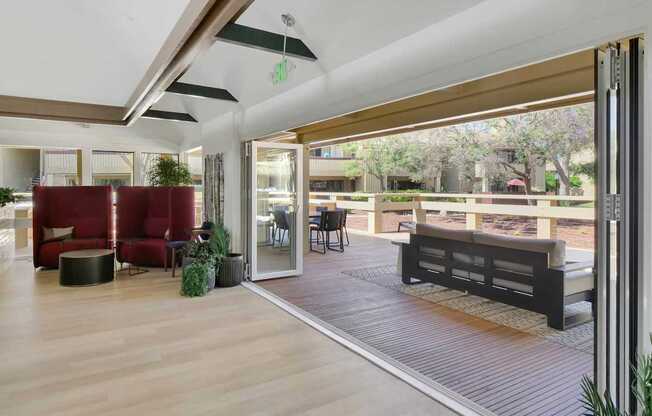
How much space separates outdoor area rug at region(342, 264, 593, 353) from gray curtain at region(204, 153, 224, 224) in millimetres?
2307

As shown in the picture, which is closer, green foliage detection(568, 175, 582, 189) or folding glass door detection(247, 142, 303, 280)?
folding glass door detection(247, 142, 303, 280)

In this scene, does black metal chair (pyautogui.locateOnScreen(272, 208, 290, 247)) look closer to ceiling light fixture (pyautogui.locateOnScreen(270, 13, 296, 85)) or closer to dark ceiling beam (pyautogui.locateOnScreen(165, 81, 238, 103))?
dark ceiling beam (pyautogui.locateOnScreen(165, 81, 238, 103))

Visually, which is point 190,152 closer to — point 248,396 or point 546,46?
point 248,396

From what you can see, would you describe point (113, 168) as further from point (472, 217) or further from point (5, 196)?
point (472, 217)

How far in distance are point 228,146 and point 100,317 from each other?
3.00m

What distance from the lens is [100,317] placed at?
13.5 feet

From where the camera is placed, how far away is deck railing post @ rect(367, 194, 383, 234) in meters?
11.3

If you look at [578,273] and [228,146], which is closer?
[578,273]

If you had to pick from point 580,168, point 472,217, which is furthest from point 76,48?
point 472,217

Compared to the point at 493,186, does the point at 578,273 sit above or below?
below

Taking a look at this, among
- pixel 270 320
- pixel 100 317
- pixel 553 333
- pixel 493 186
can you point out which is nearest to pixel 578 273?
pixel 553 333

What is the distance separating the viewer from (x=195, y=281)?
4.88m

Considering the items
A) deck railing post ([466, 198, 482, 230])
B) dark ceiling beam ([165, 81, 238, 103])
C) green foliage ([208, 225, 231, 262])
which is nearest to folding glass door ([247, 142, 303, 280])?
green foliage ([208, 225, 231, 262])

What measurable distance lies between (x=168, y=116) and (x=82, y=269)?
2.80 m
